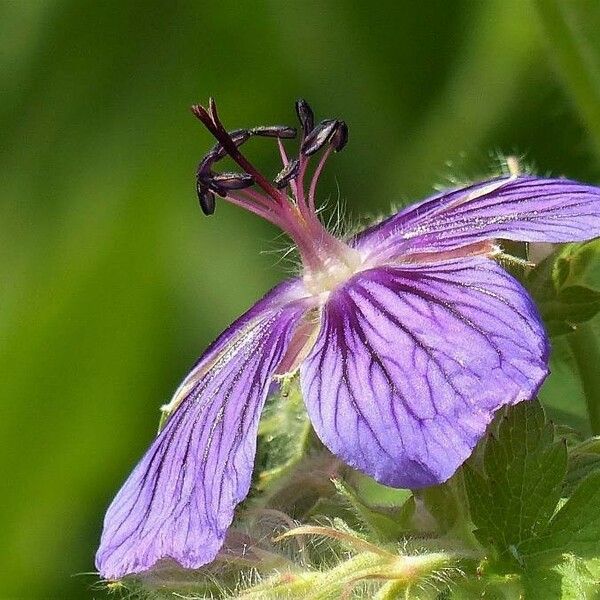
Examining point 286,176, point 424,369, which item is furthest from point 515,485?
point 286,176

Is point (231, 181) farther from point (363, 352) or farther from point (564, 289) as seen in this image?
point (564, 289)

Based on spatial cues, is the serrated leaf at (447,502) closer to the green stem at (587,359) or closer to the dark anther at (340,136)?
the green stem at (587,359)

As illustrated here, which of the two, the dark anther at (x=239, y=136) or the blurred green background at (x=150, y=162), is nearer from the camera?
the dark anther at (x=239, y=136)

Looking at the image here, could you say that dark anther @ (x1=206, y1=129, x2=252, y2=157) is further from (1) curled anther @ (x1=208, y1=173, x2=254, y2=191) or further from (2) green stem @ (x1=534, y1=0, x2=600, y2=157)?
(2) green stem @ (x1=534, y1=0, x2=600, y2=157)

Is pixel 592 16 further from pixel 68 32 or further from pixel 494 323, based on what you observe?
pixel 68 32

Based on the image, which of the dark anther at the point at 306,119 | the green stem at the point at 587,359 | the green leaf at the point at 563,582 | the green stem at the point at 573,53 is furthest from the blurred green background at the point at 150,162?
the green leaf at the point at 563,582
